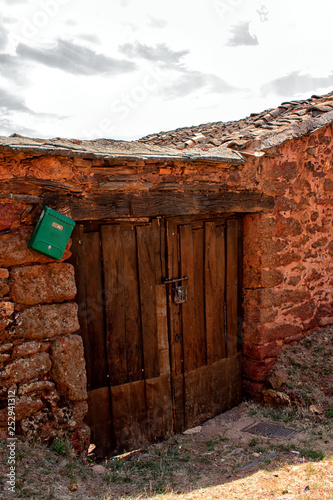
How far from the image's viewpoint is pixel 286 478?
2.87 metres

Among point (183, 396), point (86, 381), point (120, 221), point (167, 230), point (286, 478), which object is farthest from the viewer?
point (183, 396)

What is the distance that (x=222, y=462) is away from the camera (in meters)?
3.27

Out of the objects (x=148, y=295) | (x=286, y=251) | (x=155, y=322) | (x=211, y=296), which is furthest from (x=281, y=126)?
(x=155, y=322)

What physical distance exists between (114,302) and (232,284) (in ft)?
4.95

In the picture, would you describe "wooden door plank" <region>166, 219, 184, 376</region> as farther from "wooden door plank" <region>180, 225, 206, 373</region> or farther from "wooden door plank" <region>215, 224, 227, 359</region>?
"wooden door plank" <region>215, 224, 227, 359</region>

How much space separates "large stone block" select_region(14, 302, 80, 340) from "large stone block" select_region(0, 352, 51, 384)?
6.2 inches

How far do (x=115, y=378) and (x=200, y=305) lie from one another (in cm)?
114

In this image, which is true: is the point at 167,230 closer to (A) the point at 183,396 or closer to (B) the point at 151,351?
(B) the point at 151,351

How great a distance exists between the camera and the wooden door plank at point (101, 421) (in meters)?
3.38

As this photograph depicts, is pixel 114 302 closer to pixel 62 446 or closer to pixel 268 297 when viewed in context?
pixel 62 446

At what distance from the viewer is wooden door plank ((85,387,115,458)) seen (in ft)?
11.1

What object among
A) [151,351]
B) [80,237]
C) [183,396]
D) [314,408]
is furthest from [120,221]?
[314,408]

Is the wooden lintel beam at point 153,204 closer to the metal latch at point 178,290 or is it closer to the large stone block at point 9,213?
the large stone block at point 9,213

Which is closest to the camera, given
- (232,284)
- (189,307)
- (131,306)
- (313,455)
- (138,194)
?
(313,455)
